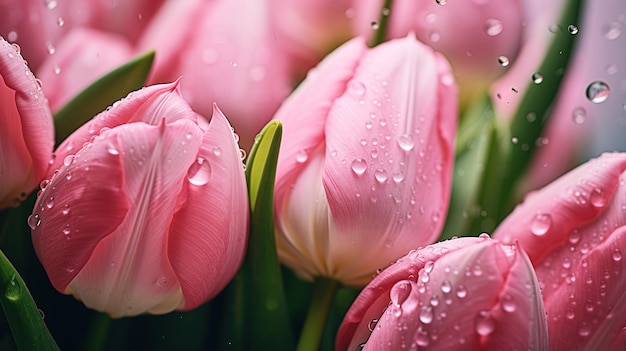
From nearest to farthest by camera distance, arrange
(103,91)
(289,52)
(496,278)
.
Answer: (496,278) → (103,91) → (289,52)

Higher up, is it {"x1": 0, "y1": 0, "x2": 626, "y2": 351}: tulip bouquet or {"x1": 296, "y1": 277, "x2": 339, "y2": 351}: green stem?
{"x1": 0, "y1": 0, "x2": 626, "y2": 351}: tulip bouquet

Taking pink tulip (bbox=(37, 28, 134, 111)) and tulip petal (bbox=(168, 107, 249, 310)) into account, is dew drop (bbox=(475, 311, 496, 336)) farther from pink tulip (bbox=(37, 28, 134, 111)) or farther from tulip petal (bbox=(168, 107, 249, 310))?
pink tulip (bbox=(37, 28, 134, 111))

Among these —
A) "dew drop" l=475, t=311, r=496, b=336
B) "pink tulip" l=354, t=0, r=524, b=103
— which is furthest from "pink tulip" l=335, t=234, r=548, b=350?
"pink tulip" l=354, t=0, r=524, b=103

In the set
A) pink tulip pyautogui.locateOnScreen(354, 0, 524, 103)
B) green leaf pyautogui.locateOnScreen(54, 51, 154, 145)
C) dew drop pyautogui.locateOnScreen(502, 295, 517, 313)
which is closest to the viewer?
dew drop pyautogui.locateOnScreen(502, 295, 517, 313)

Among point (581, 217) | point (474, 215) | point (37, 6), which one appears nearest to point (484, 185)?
point (474, 215)

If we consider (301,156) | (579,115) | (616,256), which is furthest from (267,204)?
(579,115)

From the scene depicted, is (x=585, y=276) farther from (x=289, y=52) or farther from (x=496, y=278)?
(x=289, y=52)
